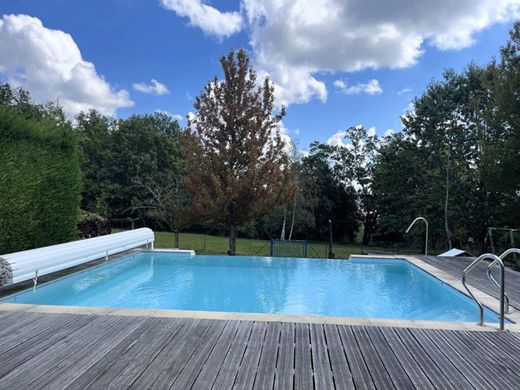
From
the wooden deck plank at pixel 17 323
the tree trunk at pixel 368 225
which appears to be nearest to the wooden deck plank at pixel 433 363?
the wooden deck plank at pixel 17 323

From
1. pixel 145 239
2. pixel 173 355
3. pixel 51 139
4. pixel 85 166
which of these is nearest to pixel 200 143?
pixel 145 239

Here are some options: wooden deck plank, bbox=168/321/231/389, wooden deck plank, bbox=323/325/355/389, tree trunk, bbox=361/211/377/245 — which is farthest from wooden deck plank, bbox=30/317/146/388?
tree trunk, bbox=361/211/377/245

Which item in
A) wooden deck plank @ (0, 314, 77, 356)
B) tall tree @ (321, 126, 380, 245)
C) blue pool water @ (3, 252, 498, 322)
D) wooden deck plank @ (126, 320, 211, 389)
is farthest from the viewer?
tall tree @ (321, 126, 380, 245)

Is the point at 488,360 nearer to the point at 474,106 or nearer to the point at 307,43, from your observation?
the point at 307,43

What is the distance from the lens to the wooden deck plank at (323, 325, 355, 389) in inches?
110

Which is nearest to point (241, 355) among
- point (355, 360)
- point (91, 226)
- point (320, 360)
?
point (320, 360)

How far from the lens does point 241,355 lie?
3279mm

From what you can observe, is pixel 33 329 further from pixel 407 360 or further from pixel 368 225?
pixel 368 225

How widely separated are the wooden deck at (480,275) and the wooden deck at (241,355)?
252 cm

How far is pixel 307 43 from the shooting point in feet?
39.8

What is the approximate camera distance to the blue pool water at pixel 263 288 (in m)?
6.70

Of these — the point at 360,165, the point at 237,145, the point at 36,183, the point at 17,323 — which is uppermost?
the point at 360,165

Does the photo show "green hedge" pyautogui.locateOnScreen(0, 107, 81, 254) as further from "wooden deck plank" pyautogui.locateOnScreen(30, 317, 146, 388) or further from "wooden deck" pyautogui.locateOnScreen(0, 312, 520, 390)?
"wooden deck plank" pyautogui.locateOnScreen(30, 317, 146, 388)

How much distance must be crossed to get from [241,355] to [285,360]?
1.33ft
